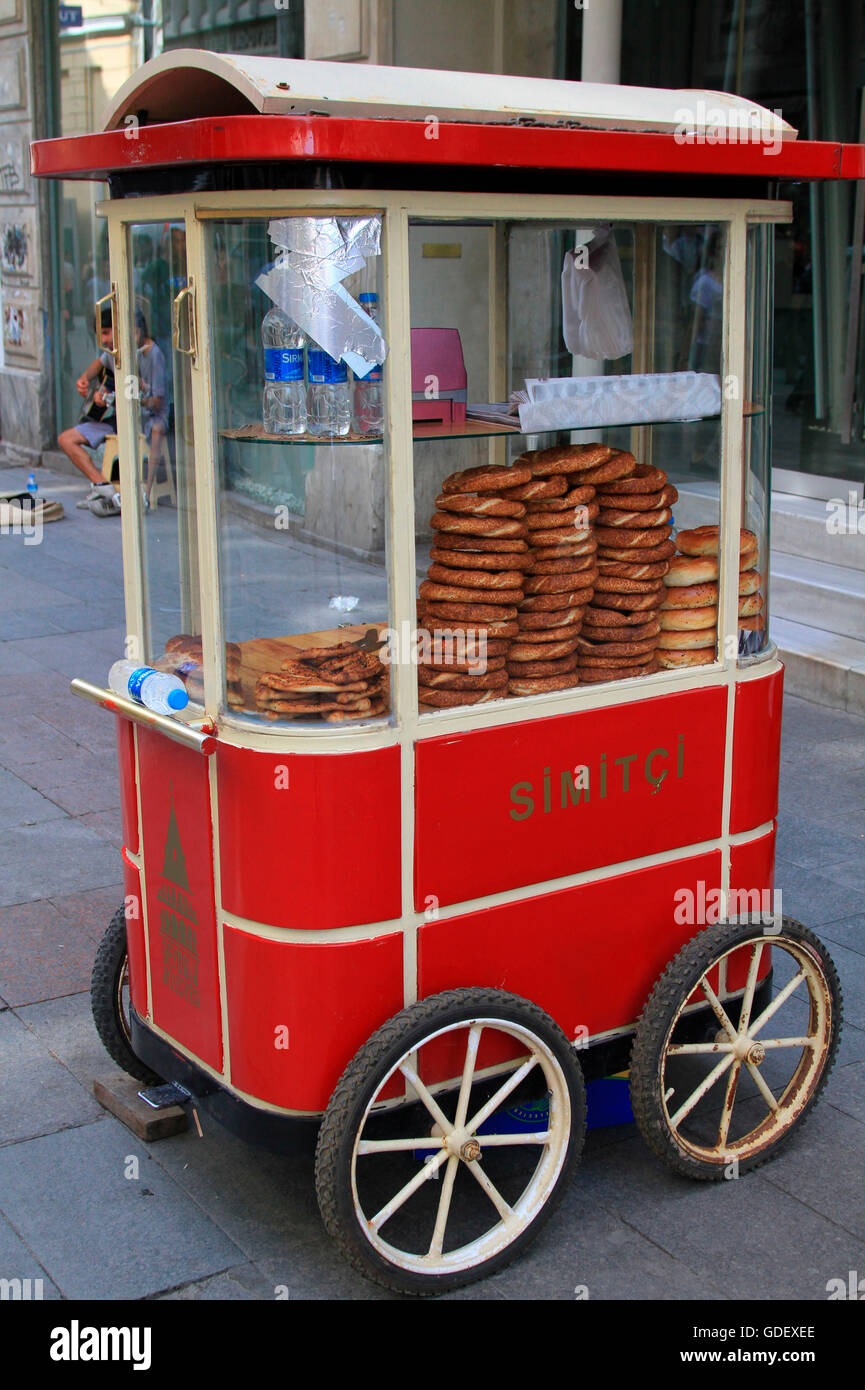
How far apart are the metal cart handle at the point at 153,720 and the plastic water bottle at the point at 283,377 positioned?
2.23 feet

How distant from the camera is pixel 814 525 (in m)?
8.63

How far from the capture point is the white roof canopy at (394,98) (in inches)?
114

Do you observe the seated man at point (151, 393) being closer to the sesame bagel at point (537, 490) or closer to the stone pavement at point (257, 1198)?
the sesame bagel at point (537, 490)

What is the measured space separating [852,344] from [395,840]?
561cm

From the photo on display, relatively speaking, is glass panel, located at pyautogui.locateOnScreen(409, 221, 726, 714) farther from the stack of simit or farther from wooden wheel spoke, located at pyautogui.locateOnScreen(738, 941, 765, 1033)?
wooden wheel spoke, located at pyautogui.locateOnScreen(738, 941, 765, 1033)

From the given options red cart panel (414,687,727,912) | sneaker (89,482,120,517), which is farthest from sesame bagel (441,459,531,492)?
sneaker (89,482,120,517)

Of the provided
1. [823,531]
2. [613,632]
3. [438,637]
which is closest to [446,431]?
[438,637]

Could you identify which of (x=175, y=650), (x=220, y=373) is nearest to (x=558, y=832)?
(x=175, y=650)

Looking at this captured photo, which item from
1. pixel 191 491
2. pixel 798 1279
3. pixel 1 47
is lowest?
pixel 798 1279

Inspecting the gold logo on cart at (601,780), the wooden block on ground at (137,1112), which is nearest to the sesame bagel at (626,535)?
the gold logo on cart at (601,780)

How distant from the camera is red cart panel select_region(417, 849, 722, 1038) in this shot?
3373 mm

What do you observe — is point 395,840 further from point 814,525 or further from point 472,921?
point 814,525

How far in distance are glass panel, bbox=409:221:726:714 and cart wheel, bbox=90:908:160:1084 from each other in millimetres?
1262

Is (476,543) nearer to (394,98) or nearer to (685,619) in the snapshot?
(685,619)
